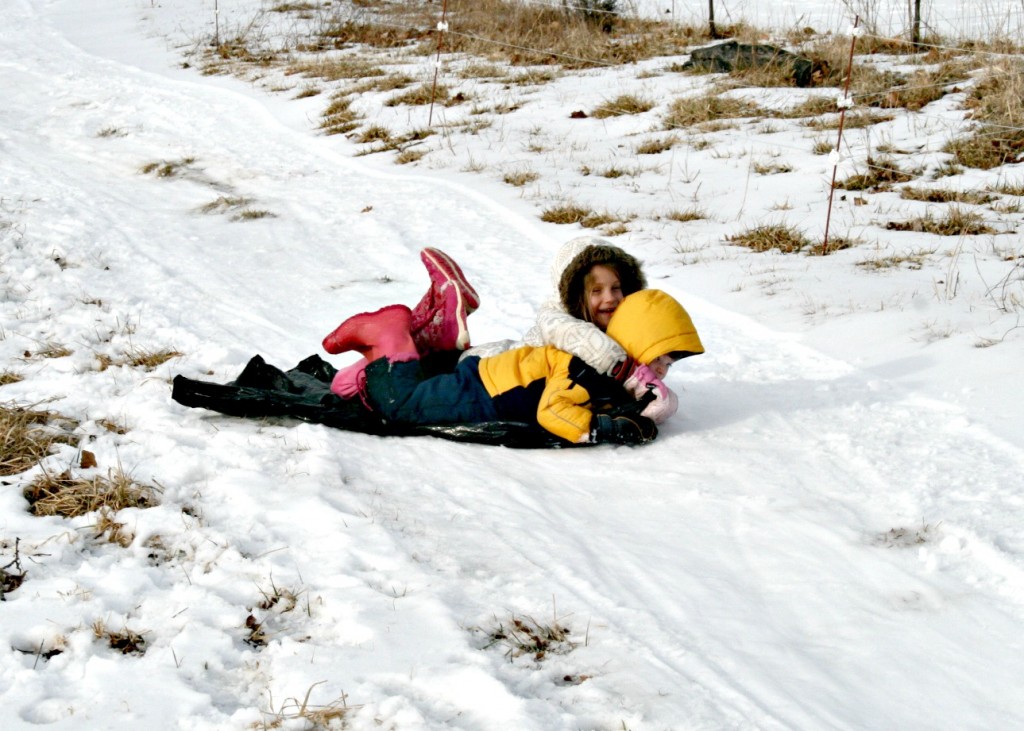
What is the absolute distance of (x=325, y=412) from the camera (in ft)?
13.5

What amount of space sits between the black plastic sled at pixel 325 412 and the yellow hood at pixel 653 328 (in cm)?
49

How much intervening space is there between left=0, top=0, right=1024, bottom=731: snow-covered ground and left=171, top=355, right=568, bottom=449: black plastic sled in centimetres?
7

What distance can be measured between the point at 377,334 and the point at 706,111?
20.2 ft

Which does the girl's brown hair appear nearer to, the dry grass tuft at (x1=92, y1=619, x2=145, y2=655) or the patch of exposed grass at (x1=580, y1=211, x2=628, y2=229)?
the dry grass tuft at (x1=92, y1=619, x2=145, y2=655)

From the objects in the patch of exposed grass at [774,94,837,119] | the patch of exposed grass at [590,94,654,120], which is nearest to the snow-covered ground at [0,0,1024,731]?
the patch of exposed grass at [774,94,837,119]

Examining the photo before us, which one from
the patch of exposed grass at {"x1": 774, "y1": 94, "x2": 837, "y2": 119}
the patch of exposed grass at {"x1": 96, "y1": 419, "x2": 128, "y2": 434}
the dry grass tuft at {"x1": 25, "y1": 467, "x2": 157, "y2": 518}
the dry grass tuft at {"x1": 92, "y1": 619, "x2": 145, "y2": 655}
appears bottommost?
the dry grass tuft at {"x1": 92, "y1": 619, "x2": 145, "y2": 655}

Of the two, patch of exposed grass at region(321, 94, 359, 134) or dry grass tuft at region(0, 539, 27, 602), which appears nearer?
dry grass tuft at region(0, 539, 27, 602)

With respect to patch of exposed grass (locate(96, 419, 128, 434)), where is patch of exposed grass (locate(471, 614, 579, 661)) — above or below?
below

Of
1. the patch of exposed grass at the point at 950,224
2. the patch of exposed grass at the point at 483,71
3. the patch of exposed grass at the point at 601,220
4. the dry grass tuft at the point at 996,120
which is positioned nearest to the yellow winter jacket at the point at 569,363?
the patch of exposed grass at the point at 601,220

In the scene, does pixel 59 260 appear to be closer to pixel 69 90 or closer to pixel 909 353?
pixel 909 353

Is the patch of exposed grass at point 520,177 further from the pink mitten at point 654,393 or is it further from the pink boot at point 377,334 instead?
the pink mitten at point 654,393

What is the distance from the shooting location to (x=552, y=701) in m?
2.43

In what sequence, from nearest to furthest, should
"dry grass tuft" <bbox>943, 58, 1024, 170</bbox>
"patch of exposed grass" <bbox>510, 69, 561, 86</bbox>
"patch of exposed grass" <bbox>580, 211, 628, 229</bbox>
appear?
"patch of exposed grass" <bbox>580, 211, 628, 229</bbox> → "dry grass tuft" <bbox>943, 58, 1024, 170</bbox> → "patch of exposed grass" <bbox>510, 69, 561, 86</bbox>

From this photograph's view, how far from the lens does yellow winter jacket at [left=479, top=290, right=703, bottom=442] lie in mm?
3924
